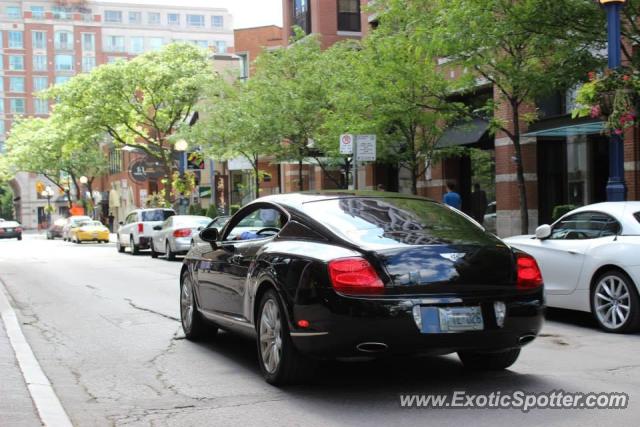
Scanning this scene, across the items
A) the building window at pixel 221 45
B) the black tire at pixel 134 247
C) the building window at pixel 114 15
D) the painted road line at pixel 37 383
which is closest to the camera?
the painted road line at pixel 37 383

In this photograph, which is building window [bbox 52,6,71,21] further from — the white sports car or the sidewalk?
the sidewalk

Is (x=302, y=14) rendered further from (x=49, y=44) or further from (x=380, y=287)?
(x=49, y=44)

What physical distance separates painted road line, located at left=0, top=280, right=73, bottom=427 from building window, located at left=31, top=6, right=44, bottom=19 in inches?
4338

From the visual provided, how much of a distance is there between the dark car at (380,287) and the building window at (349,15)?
2870 cm

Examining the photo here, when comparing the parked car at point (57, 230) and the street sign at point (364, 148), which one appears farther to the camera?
the parked car at point (57, 230)

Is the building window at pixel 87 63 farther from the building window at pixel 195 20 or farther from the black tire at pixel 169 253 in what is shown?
the black tire at pixel 169 253

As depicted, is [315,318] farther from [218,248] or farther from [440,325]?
[218,248]

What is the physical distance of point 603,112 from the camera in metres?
12.6

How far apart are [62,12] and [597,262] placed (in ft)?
379

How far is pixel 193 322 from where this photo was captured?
854 centimetres

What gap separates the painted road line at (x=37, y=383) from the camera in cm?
546

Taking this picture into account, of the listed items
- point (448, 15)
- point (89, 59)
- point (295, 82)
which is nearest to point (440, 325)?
point (448, 15)

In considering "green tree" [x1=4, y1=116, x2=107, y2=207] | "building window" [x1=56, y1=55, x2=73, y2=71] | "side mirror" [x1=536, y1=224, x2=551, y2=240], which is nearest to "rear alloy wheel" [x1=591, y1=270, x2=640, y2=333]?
"side mirror" [x1=536, y1=224, x2=551, y2=240]

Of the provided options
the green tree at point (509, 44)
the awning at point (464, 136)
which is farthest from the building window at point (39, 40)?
the green tree at point (509, 44)
